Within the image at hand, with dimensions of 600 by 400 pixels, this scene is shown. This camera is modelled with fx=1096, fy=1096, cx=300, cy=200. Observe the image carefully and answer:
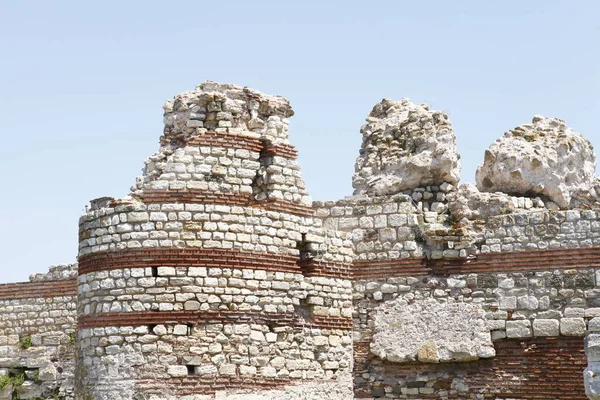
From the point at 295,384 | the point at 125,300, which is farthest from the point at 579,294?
the point at 125,300

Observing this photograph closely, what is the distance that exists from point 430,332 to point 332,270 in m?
1.62

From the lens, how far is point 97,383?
13727 millimetres

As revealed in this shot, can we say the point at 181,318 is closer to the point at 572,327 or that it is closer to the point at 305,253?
the point at 305,253

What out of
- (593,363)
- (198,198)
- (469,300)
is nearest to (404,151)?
(469,300)

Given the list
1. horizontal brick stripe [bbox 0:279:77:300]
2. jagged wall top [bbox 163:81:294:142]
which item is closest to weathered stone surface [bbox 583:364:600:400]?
jagged wall top [bbox 163:81:294:142]

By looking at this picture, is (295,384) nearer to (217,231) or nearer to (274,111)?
(217,231)

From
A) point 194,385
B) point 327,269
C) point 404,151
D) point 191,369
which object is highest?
point 404,151

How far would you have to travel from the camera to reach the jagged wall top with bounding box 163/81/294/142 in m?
14.6

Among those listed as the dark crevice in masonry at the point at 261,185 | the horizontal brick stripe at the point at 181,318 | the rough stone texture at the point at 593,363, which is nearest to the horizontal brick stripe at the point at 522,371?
the horizontal brick stripe at the point at 181,318

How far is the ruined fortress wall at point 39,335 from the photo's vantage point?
18375mm

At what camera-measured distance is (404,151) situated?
55.6 ft

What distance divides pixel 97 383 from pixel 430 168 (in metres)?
5.93

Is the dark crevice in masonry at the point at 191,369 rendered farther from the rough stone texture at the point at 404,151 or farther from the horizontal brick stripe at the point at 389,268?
the rough stone texture at the point at 404,151

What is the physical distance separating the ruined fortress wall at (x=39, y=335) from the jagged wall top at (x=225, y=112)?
16.1 feet
